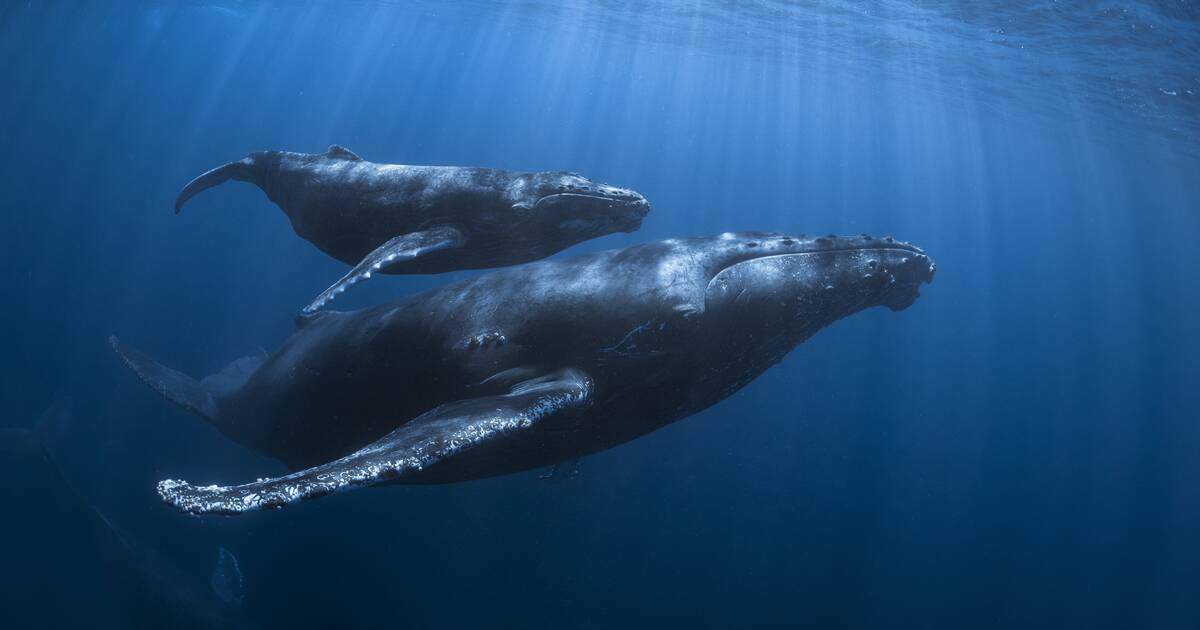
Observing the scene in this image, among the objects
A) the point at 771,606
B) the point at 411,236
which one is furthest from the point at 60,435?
the point at 771,606

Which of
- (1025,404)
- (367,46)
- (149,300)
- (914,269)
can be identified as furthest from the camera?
(367,46)

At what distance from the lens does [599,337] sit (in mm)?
5039

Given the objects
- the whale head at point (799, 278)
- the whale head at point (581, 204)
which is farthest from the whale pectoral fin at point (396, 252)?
the whale head at point (799, 278)

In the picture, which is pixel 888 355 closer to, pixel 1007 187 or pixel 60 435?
pixel 60 435

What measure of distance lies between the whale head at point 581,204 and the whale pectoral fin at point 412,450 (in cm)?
195

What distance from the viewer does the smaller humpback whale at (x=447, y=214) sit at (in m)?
6.00

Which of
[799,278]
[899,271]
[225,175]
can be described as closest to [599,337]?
[799,278]

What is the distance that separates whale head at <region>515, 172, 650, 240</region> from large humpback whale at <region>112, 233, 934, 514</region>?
427 mm

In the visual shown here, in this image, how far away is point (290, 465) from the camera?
8.06m

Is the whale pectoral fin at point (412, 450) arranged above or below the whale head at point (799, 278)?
below

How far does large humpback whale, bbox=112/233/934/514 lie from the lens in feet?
16.2

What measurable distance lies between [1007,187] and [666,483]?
123618mm

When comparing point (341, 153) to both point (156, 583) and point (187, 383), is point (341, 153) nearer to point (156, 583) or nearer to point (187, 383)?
point (187, 383)

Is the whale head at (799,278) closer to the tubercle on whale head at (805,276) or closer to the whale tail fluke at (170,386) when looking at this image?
the tubercle on whale head at (805,276)
